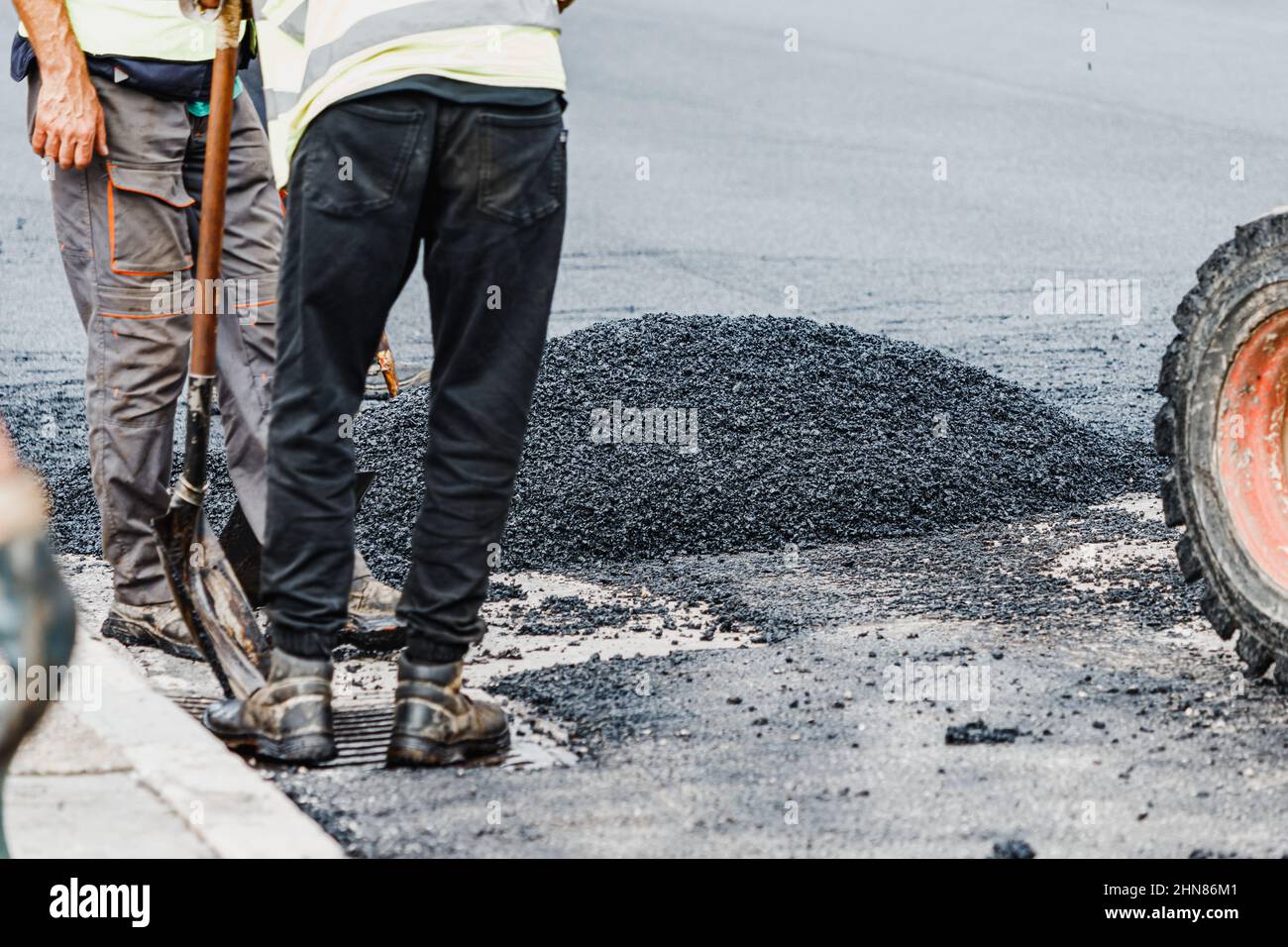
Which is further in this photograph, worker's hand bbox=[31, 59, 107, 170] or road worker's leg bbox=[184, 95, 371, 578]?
road worker's leg bbox=[184, 95, 371, 578]

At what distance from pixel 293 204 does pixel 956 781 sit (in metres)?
1.78

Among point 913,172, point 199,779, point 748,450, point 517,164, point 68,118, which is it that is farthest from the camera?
point 913,172

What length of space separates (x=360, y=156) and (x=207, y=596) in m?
1.23

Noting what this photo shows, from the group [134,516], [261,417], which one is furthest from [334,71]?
[134,516]

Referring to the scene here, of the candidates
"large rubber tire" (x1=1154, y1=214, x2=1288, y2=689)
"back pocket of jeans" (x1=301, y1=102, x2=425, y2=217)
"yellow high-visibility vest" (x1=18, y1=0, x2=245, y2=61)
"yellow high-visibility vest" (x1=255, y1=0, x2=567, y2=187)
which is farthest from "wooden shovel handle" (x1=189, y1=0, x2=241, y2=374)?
"large rubber tire" (x1=1154, y1=214, x2=1288, y2=689)

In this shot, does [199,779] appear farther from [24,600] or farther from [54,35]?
[54,35]

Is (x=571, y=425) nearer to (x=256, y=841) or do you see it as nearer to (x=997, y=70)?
(x=256, y=841)

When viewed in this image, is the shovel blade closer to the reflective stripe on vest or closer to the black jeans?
the black jeans

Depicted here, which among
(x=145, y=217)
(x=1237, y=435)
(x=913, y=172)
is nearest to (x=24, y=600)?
(x=145, y=217)

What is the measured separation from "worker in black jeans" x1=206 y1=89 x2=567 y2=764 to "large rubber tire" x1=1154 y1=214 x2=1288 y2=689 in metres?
1.61

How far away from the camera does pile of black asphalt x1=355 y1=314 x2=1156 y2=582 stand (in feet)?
19.3

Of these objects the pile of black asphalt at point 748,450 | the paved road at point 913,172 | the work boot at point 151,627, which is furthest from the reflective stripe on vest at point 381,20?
the paved road at point 913,172

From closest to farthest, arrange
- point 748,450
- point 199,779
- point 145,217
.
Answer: point 199,779, point 145,217, point 748,450

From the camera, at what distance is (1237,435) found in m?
4.48
